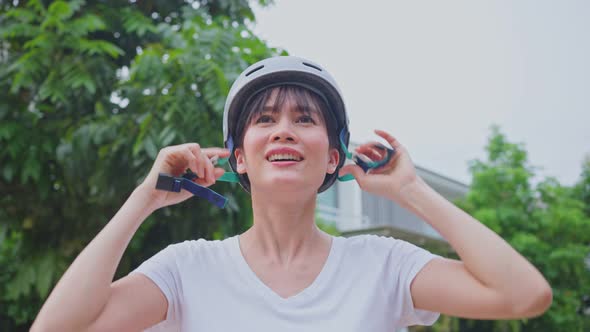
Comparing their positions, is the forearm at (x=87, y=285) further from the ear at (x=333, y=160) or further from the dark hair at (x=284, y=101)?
the ear at (x=333, y=160)

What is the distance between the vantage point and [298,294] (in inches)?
75.5

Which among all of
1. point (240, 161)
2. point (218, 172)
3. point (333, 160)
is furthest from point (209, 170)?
point (333, 160)

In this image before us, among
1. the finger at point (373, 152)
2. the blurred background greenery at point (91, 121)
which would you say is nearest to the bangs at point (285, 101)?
the finger at point (373, 152)

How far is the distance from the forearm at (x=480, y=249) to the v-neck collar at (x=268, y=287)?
271 mm

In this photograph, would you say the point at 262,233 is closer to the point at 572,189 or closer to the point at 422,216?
the point at 422,216

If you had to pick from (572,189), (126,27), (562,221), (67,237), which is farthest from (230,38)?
(572,189)

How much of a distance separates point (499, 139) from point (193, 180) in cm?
1967

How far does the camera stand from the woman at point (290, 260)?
1.83 metres

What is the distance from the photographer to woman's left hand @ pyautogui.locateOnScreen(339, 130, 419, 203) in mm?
2041

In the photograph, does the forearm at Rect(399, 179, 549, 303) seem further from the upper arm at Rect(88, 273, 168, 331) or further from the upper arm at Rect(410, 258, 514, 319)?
the upper arm at Rect(88, 273, 168, 331)

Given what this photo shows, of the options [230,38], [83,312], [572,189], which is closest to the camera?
[83,312]

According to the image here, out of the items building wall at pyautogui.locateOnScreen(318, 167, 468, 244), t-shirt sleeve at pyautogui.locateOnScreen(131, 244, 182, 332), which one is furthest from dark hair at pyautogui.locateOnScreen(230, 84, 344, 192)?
building wall at pyautogui.locateOnScreen(318, 167, 468, 244)

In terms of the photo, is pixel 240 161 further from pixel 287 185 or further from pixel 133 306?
pixel 133 306

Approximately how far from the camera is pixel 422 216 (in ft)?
6.59
